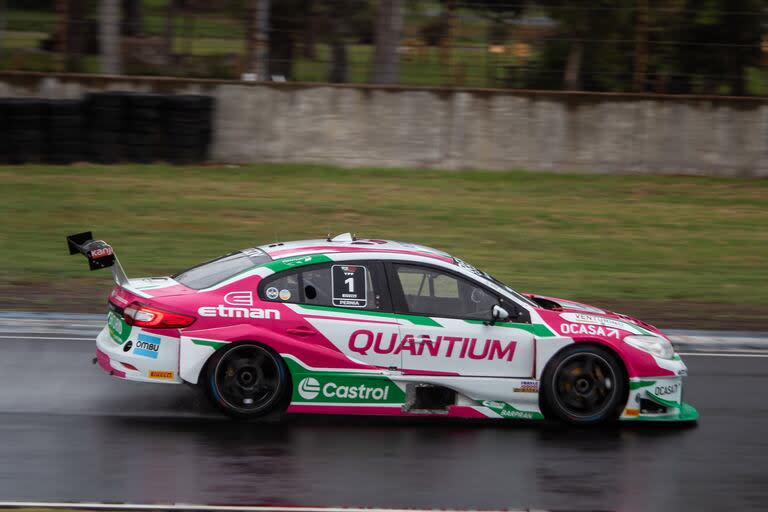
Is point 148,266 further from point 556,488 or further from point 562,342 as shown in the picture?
point 556,488

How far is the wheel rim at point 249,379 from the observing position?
786cm

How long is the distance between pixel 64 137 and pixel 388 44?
6616mm

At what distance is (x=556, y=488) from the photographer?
691 cm

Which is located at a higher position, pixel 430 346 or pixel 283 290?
pixel 283 290

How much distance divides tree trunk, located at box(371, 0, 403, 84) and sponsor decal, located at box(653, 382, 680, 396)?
1380cm

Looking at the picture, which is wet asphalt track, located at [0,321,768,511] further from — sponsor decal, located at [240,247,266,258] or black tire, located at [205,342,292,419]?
sponsor decal, located at [240,247,266,258]

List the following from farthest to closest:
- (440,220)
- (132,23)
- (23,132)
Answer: (132,23) → (23,132) → (440,220)

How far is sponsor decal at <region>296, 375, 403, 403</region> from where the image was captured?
788cm

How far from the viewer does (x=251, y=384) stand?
25.9 feet

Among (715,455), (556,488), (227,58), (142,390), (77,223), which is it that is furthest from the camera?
(227,58)

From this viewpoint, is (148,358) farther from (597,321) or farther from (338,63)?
(338,63)

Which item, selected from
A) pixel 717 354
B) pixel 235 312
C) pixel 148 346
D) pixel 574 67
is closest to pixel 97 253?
pixel 148 346

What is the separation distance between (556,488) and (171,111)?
14448mm

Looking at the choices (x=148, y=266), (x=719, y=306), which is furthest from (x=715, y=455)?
(x=148, y=266)
